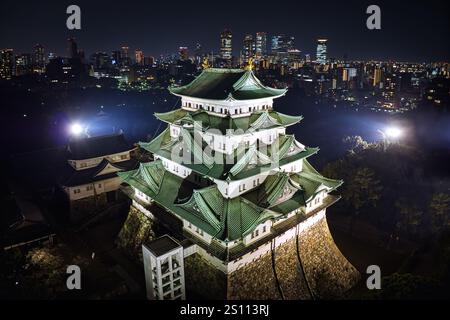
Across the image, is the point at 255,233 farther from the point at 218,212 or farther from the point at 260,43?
the point at 260,43

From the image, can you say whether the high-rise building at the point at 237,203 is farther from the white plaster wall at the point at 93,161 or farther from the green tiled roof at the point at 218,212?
the white plaster wall at the point at 93,161

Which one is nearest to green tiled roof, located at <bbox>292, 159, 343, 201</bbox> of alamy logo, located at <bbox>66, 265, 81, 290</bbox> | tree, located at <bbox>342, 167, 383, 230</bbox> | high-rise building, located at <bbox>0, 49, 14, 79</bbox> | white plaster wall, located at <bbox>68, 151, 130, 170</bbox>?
tree, located at <bbox>342, 167, 383, 230</bbox>

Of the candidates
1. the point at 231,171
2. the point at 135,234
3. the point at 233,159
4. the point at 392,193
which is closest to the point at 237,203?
the point at 231,171

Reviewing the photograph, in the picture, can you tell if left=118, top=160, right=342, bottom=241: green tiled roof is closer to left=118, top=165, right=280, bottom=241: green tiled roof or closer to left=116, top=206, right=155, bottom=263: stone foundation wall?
left=118, top=165, right=280, bottom=241: green tiled roof

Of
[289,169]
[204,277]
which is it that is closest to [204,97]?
[289,169]

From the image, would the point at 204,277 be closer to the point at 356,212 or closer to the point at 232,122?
the point at 232,122

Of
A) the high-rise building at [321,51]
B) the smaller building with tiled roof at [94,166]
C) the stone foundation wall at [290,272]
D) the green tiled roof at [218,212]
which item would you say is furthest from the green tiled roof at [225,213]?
the high-rise building at [321,51]
